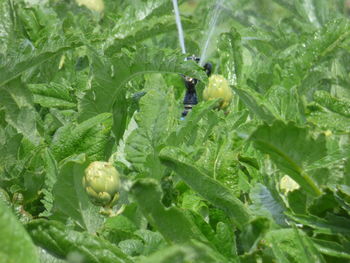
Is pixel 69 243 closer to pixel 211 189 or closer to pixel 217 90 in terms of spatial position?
pixel 211 189

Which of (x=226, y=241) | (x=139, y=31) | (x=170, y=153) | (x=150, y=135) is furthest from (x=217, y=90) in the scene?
(x=226, y=241)

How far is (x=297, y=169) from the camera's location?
31.6 inches

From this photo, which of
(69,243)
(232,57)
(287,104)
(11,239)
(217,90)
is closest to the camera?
(11,239)

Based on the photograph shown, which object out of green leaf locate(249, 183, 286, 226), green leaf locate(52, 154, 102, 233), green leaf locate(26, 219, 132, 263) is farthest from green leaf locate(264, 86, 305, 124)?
green leaf locate(26, 219, 132, 263)

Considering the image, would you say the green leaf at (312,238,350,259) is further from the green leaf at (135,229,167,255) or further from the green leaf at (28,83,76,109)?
the green leaf at (28,83,76,109)

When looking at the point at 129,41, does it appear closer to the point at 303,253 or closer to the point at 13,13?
the point at 13,13

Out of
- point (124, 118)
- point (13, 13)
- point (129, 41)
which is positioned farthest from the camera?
point (13, 13)

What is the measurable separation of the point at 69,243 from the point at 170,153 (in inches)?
8.3

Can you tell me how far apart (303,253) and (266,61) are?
76 cm

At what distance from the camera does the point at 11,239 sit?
0.59 metres

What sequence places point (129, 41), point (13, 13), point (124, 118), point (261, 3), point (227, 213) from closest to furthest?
point (227, 213) < point (124, 118) < point (129, 41) < point (13, 13) < point (261, 3)

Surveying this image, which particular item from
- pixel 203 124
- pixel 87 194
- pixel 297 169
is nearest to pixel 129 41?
pixel 203 124

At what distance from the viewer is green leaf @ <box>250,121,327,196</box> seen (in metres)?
0.75

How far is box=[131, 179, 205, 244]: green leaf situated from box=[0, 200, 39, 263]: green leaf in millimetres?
122
